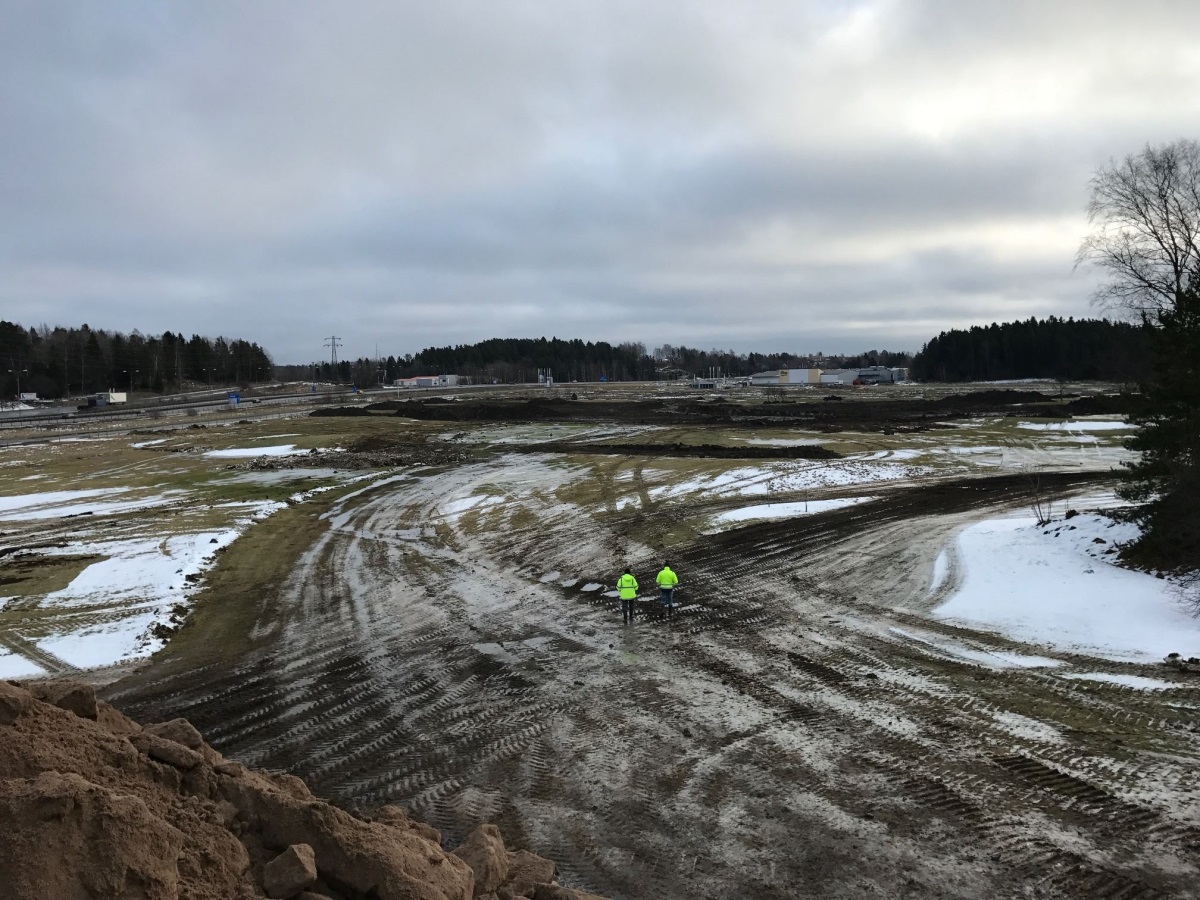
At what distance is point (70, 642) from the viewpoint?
12.3 m

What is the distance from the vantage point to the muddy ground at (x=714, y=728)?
6.50m

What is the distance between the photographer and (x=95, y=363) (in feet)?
389

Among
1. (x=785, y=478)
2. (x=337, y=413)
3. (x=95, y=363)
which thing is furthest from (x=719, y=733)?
(x=95, y=363)

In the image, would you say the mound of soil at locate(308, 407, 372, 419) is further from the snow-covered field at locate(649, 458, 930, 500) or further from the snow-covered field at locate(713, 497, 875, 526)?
the snow-covered field at locate(713, 497, 875, 526)

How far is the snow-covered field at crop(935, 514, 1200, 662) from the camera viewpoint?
11.7m

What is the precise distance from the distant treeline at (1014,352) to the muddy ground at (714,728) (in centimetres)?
14509

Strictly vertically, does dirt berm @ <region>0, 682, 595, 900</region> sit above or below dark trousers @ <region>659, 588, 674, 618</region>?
above

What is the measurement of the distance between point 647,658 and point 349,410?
6417cm

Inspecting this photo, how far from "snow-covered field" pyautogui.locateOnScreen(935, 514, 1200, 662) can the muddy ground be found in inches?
35.1

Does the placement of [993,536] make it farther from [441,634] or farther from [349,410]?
[349,410]

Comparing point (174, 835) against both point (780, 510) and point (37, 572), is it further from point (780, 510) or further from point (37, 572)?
point (780, 510)

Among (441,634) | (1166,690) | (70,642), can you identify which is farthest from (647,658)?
(70,642)

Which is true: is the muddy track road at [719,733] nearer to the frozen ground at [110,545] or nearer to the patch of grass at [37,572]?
the frozen ground at [110,545]

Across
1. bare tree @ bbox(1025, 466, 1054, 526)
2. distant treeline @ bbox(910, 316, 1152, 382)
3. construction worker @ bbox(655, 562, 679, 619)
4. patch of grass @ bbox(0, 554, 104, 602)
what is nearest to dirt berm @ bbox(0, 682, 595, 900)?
construction worker @ bbox(655, 562, 679, 619)
